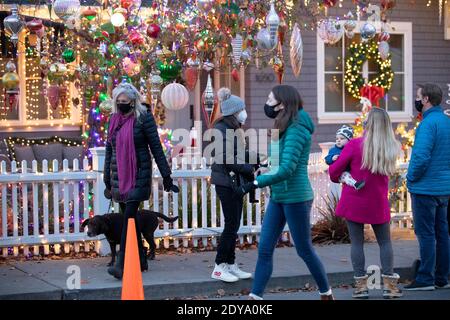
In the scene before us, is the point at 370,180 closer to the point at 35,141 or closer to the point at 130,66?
the point at 130,66

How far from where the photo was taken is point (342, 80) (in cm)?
1700

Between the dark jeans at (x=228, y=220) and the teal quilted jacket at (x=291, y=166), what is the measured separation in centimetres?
122

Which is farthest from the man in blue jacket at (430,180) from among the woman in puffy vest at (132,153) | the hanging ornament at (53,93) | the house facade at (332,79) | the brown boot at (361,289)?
the house facade at (332,79)

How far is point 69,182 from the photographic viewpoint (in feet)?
32.7

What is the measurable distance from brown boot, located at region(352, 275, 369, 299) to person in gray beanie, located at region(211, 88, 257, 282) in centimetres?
118

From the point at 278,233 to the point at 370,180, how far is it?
1.21 metres

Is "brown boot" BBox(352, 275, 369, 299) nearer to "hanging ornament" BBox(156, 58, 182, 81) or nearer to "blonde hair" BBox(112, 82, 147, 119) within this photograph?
"blonde hair" BBox(112, 82, 147, 119)

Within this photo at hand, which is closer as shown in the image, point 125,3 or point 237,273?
point 237,273

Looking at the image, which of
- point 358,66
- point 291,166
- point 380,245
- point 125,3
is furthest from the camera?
point 358,66

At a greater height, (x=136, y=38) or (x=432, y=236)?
(x=136, y=38)

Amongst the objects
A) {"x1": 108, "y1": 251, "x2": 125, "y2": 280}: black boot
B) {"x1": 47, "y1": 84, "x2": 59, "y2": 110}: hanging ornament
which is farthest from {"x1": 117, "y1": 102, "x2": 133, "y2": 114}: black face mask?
{"x1": 47, "y1": 84, "x2": 59, "y2": 110}: hanging ornament

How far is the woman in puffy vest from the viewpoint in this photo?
326 inches

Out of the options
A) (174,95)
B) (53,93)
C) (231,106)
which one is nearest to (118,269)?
(231,106)

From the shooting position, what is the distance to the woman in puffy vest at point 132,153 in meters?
8.27
